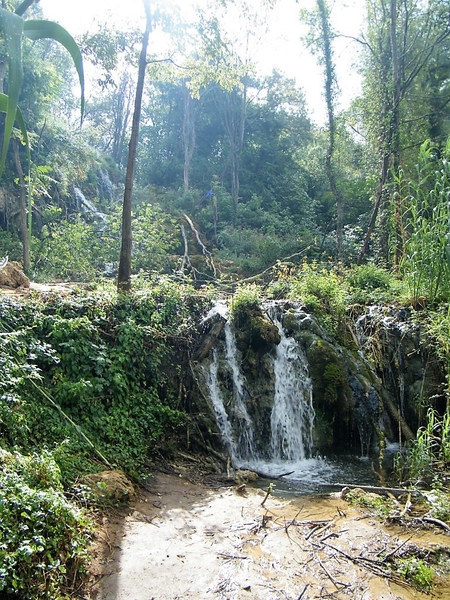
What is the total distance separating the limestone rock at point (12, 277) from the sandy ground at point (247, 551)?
4.87 meters

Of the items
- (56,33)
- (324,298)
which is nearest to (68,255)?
(324,298)

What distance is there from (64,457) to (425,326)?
248 inches

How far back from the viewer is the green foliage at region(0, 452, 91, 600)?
2.71 meters

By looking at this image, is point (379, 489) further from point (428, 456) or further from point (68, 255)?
point (68, 255)

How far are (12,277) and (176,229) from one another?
7.76 metres

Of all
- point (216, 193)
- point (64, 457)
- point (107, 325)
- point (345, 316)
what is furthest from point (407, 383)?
point (216, 193)

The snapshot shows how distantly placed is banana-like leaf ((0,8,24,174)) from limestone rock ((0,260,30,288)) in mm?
7052

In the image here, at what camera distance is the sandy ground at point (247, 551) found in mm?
3221

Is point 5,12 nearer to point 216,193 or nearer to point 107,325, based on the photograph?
point 107,325

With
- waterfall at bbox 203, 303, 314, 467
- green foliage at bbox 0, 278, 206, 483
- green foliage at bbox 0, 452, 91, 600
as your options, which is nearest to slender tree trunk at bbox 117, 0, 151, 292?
green foliage at bbox 0, 278, 206, 483

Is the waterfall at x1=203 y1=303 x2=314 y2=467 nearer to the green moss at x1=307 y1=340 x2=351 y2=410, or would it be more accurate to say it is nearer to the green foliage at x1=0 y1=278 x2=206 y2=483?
the green moss at x1=307 y1=340 x2=351 y2=410

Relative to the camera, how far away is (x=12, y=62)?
1.38 meters

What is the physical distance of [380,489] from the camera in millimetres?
5141

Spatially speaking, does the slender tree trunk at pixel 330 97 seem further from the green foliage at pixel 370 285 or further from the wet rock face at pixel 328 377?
the wet rock face at pixel 328 377
